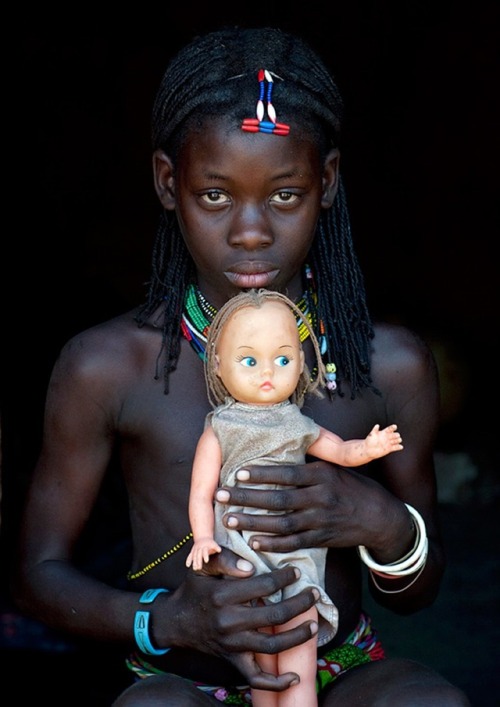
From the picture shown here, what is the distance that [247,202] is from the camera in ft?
8.29

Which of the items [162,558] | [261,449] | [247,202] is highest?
[247,202]

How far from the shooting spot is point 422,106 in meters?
5.34

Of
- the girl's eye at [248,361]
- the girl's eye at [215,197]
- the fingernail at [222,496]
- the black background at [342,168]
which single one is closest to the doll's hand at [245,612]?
the fingernail at [222,496]

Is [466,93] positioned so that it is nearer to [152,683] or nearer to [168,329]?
[168,329]

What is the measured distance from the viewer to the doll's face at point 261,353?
7.63 ft

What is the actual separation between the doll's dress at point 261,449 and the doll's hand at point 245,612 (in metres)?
0.03

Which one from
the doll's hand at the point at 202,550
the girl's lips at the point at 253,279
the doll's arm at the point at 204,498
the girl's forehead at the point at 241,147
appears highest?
the girl's forehead at the point at 241,147

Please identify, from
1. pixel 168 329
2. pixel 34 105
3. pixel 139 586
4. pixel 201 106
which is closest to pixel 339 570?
pixel 139 586

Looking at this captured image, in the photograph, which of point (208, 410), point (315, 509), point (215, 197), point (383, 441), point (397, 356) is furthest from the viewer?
point (397, 356)

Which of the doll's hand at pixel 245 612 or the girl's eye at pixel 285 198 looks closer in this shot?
the doll's hand at pixel 245 612

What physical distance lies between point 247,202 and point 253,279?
15cm

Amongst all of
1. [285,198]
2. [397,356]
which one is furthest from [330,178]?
[397,356]

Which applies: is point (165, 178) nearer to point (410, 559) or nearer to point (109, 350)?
point (109, 350)

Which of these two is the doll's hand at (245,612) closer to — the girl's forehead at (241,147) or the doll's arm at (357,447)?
the doll's arm at (357,447)
